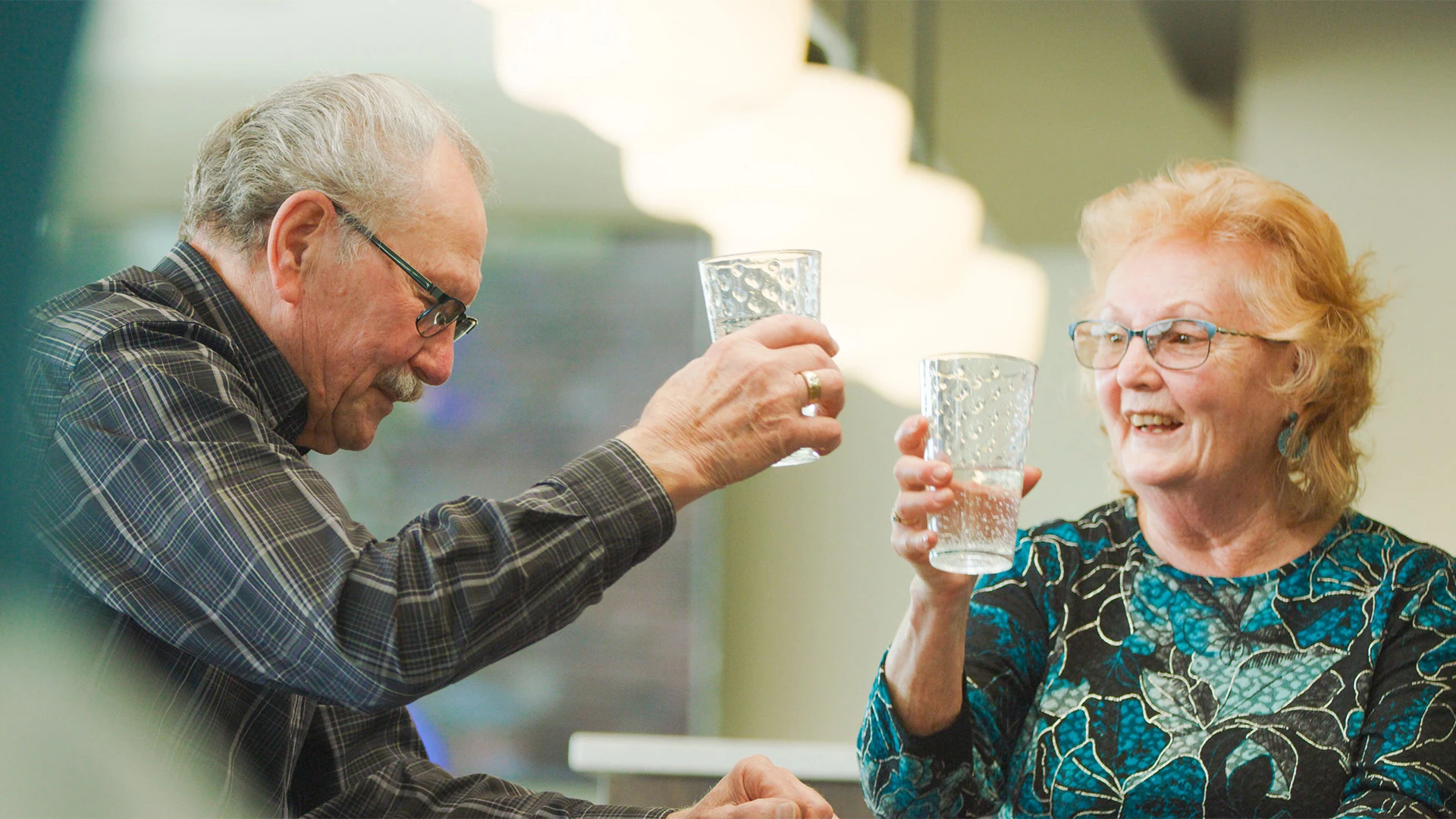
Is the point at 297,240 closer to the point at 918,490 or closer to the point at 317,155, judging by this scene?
the point at 317,155

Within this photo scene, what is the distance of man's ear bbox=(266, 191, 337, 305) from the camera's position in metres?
1.26

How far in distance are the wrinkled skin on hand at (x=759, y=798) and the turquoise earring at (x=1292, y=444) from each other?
0.87m

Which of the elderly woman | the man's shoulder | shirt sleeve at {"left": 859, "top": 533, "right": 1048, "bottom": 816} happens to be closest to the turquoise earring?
the elderly woman

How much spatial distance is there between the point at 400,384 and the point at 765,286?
0.48 metres

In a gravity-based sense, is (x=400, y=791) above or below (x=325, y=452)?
below

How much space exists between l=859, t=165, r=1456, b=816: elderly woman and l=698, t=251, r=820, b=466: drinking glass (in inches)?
13.4

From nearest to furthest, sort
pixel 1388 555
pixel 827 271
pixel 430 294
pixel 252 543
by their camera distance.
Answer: pixel 252 543
pixel 430 294
pixel 1388 555
pixel 827 271

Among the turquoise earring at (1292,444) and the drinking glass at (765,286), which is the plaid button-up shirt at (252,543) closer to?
the drinking glass at (765,286)

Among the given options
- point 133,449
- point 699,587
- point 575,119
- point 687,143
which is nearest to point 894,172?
point 687,143

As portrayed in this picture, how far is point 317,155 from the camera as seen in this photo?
130cm

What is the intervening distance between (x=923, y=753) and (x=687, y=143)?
98.7 inches

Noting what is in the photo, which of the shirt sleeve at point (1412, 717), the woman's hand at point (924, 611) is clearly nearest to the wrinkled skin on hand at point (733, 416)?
the woman's hand at point (924, 611)

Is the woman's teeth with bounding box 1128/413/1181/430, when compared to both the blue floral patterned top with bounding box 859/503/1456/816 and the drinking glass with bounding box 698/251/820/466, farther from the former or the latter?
the drinking glass with bounding box 698/251/820/466

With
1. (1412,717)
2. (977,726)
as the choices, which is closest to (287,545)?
(977,726)
